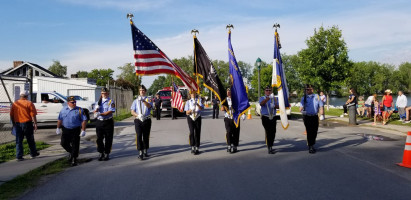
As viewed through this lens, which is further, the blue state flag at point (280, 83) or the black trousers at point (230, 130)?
the blue state flag at point (280, 83)

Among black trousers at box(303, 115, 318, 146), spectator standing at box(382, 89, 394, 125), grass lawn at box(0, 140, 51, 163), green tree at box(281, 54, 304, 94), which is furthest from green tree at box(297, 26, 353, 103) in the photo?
green tree at box(281, 54, 304, 94)

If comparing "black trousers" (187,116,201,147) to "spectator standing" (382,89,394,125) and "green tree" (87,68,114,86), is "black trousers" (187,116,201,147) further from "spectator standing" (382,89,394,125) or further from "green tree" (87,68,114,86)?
"green tree" (87,68,114,86)

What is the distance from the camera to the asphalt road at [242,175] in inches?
208

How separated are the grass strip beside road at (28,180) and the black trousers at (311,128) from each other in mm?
6194

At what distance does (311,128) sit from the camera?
8898mm

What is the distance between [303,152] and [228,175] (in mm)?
3351

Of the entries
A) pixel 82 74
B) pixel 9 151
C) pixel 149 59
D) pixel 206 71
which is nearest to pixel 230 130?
pixel 206 71

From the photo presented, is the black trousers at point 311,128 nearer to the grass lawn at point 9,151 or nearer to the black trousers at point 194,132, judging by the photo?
the black trousers at point 194,132

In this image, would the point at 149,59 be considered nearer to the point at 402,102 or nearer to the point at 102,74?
the point at 402,102

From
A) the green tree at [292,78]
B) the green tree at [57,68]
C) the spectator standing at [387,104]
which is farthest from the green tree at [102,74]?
the spectator standing at [387,104]

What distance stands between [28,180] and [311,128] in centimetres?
685

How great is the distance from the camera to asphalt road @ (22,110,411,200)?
17.3 feet

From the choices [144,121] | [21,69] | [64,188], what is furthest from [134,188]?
[21,69]

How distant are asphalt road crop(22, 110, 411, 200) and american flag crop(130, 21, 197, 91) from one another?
88.6 inches
